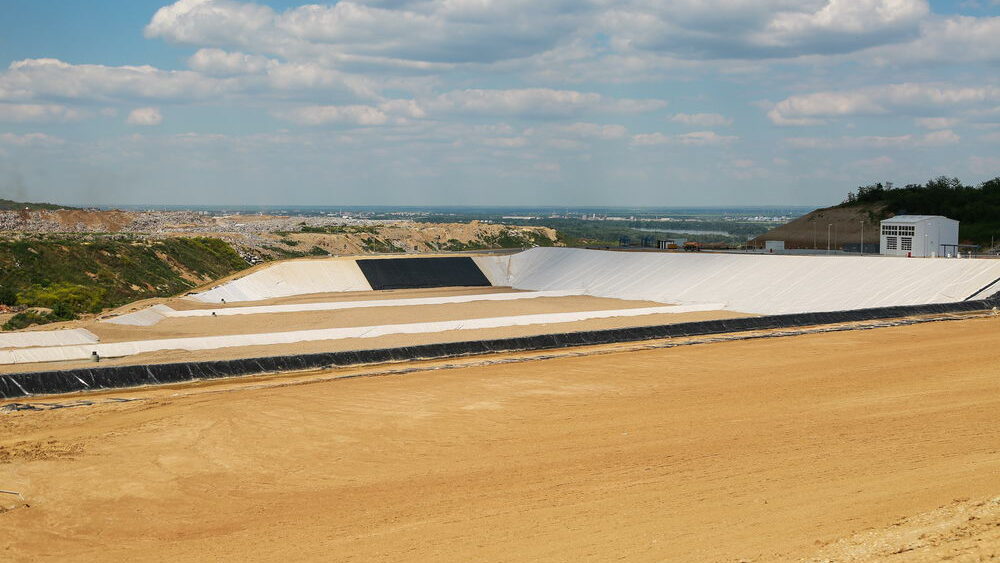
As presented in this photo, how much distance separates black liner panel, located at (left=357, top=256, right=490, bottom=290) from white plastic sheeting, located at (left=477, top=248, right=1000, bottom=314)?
230 cm

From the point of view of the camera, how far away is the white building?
4672 cm

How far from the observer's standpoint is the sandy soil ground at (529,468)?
37.1ft

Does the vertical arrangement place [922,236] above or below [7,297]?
above

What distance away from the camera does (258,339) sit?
3162 cm

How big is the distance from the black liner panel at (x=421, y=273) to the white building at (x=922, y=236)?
27393mm

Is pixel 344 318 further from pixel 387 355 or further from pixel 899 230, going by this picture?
pixel 899 230

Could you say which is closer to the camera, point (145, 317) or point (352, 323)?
point (145, 317)

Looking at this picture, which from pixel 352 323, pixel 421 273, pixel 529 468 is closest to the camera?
pixel 529 468

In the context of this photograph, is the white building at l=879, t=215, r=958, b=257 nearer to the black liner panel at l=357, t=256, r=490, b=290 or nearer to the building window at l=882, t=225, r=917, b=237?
the building window at l=882, t=225, r=917, b=237

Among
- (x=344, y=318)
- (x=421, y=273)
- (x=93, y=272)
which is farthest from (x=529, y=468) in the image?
(x=93, y=272)

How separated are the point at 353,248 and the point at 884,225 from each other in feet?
195

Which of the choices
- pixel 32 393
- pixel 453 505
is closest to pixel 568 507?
pixel 453 505

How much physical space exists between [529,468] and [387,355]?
489 inches

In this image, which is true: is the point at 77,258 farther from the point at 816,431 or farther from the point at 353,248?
the point at 816,431
